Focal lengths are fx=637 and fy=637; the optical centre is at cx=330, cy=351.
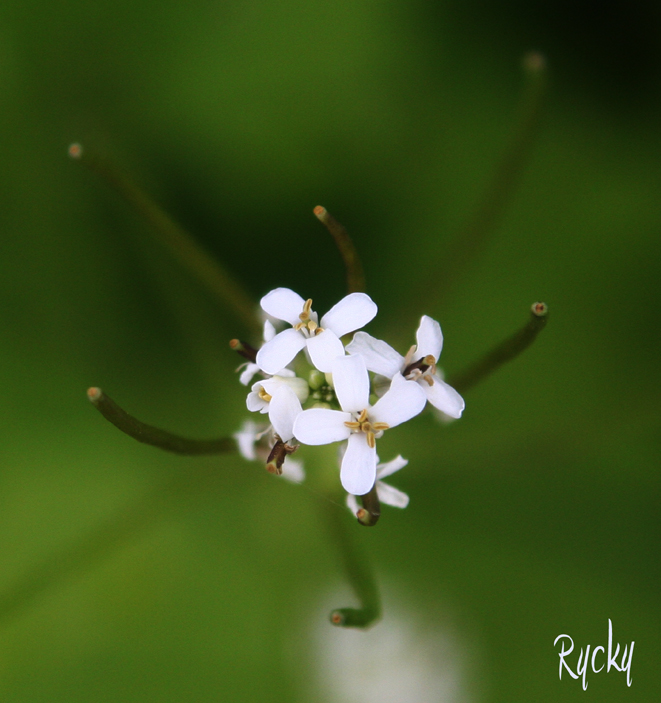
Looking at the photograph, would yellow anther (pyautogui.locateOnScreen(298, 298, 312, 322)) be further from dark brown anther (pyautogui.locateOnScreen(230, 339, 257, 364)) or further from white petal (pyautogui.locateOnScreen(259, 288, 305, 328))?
dark brown anther (pyautogui.locateOnScreen(230, 339, 257, 364))

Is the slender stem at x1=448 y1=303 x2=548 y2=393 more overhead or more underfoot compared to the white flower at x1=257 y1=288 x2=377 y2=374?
more overhead

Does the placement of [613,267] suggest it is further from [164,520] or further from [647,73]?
[164,520]

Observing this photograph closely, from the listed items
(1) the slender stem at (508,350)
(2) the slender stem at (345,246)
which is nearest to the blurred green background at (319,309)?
(1) the slender stem at (508,350)

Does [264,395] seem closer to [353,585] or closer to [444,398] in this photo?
[444,398]

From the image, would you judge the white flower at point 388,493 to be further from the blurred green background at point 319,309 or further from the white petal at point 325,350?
the blurred green background at point 319,309

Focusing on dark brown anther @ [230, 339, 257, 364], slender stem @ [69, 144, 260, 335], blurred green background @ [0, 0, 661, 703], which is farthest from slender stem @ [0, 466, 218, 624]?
dark brown anther @ [230, 339, 257, 364]

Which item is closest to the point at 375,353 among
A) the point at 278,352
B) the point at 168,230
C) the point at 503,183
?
the point at 278,352
